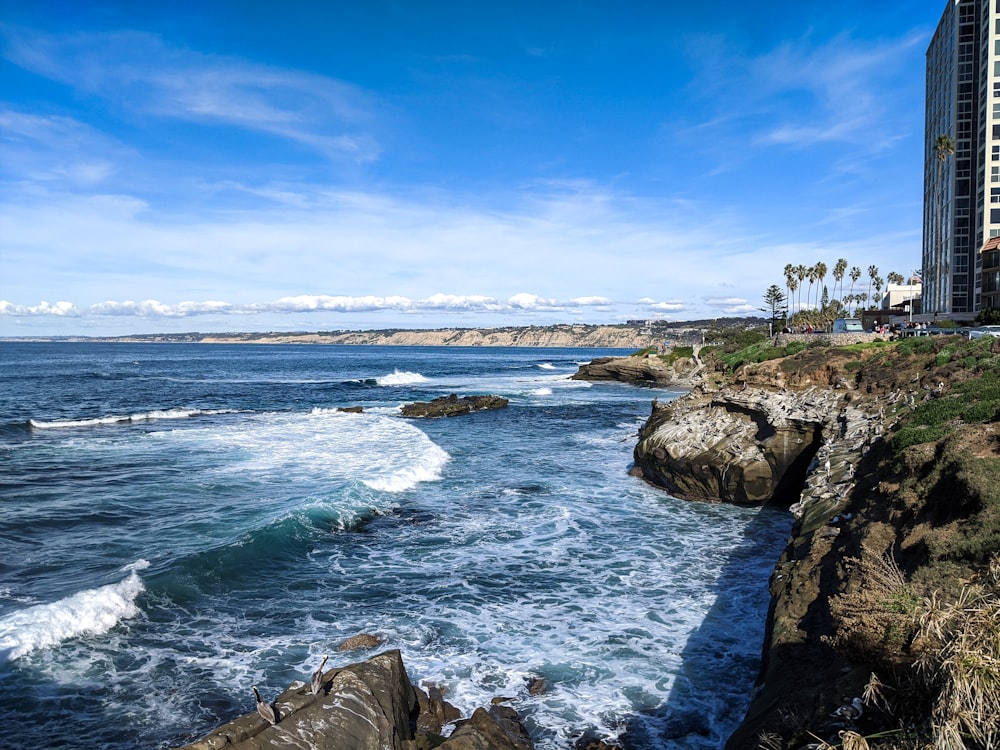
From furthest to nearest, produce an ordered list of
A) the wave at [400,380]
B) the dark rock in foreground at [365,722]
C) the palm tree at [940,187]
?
the wave at [400,380] → the palm tree at [940,187] → the dark rock in foreground at [365,722]

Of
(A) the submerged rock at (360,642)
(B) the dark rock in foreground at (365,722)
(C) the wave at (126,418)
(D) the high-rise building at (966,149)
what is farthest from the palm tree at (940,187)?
(B) the dark rock in foreground at (365,722)

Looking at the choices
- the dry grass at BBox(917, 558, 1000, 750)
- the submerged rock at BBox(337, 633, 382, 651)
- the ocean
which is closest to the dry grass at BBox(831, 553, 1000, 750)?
the dry grass at BBox(917, 558, 1000, 750)

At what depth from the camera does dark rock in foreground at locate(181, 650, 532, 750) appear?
689 cm

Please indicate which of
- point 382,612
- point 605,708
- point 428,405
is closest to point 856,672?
point 605,708

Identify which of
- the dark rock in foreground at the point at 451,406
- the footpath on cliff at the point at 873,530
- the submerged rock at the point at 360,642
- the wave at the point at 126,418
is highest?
the footpath on cliff at the point at 873,530

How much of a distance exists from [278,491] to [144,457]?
34.0 ft

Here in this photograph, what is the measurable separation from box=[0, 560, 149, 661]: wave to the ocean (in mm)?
43

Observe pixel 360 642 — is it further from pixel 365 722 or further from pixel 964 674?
pixel 964 674

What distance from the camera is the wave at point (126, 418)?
3959 cm

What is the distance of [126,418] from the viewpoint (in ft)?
139

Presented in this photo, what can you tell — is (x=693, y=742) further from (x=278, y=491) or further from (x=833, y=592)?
(x=278, y=491)

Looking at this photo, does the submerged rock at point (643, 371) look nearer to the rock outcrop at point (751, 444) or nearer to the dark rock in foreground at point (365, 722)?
the rock outcrop at point (751, 444)

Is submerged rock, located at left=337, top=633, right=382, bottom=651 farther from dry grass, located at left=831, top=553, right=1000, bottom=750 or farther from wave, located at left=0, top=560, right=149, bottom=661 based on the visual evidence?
dry grass, located at left=831, top=553, right=1000, bottom=750

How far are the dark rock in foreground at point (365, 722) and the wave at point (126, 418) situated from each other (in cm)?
3936
